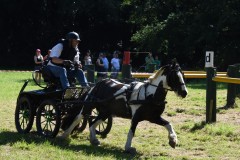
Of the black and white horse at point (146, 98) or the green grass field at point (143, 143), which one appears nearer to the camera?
the green grass field at point (143, 143)

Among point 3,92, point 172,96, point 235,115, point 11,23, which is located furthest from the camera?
point 11,23

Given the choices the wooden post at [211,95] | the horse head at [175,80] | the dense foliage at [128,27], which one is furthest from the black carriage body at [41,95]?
the dense foliage at [128,27]

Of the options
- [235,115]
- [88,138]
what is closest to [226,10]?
[235,115]

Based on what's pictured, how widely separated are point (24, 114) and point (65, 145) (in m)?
1.79

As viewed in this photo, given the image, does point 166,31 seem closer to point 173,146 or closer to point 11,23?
point 11,23

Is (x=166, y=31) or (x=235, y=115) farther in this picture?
(x=166, y=31)

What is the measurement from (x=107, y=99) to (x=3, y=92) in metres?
10.8

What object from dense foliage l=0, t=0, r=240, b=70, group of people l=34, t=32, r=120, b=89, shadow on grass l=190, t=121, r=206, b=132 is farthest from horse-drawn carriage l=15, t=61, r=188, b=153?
dense foliage l=0, t=0, r=240, b=70

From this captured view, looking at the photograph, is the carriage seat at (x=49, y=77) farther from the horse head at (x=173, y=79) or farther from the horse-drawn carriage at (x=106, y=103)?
the horse head at (x=173, y=79)

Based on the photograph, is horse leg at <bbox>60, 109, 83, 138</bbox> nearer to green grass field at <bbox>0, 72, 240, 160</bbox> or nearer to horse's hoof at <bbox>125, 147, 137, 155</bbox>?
green grass field at <bbox>0, 72, 240, 160</bbox>

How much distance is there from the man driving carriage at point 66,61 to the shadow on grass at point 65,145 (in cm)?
112

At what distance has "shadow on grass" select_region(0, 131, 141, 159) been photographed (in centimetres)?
804

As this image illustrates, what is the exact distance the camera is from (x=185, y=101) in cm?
1567

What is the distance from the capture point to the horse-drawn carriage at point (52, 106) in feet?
31.2
